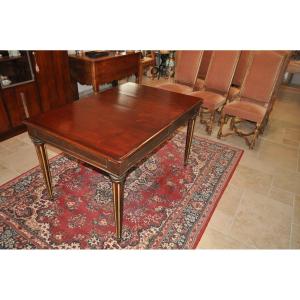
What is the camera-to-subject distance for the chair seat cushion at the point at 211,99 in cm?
360

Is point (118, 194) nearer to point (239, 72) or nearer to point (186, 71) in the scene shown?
point (186, 71)

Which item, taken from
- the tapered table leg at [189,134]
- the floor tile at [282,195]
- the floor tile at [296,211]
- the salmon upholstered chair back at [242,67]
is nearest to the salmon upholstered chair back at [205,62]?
the salmon upholstered chair back at [242,67]

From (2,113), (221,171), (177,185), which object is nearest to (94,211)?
(177,185)

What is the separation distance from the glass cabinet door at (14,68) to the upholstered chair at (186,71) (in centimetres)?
202

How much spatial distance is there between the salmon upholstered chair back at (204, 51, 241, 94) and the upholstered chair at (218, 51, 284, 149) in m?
0.26

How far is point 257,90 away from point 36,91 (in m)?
3.22

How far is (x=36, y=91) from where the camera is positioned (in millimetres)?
3617

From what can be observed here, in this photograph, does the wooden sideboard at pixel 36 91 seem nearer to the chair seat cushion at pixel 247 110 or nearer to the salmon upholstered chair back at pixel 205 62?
the salmon upholstered chair back at pixel 205 62

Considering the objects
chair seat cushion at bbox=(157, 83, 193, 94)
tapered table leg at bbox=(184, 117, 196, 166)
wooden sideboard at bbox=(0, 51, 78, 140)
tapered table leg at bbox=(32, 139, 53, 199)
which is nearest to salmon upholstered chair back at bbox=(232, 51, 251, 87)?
chair seat cushion at bbox=(157, 83, 193, 94)

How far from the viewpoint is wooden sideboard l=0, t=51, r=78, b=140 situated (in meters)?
3.31

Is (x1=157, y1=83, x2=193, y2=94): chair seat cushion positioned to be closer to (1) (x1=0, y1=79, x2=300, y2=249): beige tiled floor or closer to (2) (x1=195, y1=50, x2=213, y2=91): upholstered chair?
(2) (x1=195, y1=50, x2=213, y2=91): upholstered chair

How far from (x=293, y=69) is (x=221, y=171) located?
3651 mm
